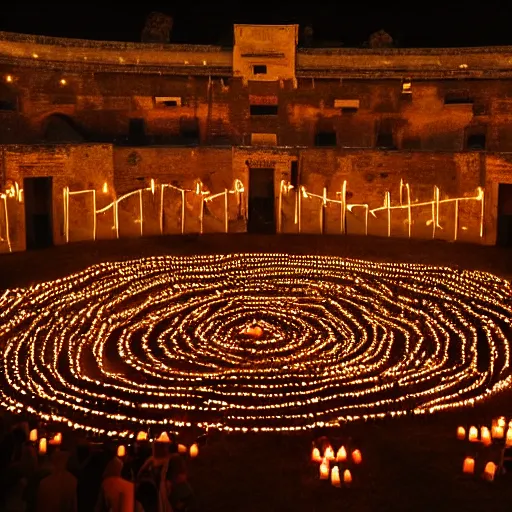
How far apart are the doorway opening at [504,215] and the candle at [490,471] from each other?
17.2m

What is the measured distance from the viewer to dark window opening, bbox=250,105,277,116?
99.9 feet

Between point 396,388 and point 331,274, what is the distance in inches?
307

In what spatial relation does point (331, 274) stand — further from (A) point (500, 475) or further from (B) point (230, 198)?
(A) point (500, 475)

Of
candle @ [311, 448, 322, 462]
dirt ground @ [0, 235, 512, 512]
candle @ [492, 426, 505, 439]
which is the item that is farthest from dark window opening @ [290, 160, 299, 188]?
candle @ [311, 448, 322, 462]

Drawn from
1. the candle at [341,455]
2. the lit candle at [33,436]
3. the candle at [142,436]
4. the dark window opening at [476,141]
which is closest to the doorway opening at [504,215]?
the dark window opening at [476,141]

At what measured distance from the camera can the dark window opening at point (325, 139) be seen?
30.5 m

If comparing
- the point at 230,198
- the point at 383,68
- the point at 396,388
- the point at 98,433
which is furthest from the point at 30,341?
the point at 383,68

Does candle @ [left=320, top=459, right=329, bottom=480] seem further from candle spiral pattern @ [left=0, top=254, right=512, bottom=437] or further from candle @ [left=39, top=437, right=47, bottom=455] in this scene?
candle @ [left=39, top=437, right=47, bottom=455]

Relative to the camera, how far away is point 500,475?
32.4ft

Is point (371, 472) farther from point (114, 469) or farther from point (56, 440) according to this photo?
point (56, 440)

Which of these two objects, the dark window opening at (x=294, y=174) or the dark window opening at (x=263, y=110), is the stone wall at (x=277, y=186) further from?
the dark window opening at (x=263, y=110)

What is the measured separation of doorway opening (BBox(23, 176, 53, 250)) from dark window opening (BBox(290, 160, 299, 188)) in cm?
879

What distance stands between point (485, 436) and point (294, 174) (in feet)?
57.6

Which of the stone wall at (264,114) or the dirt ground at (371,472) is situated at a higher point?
the stone wall at (264,114)
